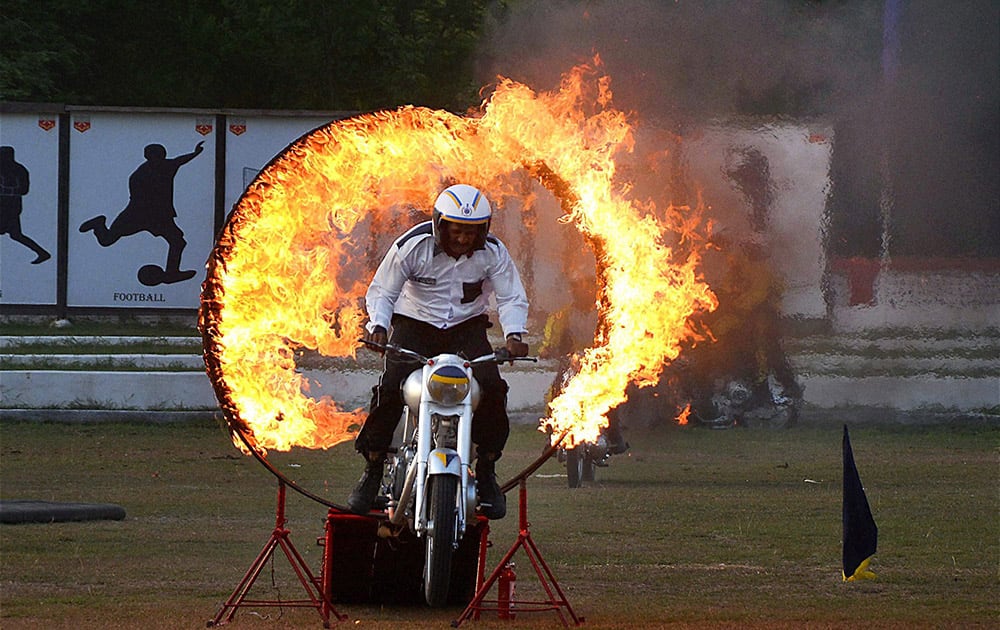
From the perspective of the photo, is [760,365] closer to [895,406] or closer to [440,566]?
[895,406]

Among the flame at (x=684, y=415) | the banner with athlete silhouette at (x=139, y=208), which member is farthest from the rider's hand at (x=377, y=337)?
the banner with athlete silhouette at (x=139, y=208)

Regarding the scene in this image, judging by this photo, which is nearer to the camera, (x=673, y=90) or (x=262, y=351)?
(x=262, y=351)

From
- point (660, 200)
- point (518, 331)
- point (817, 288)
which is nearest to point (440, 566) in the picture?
point (518, 331)

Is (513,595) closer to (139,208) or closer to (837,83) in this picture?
(837,83)

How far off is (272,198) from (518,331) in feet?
6.02

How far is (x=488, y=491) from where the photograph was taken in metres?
9.81

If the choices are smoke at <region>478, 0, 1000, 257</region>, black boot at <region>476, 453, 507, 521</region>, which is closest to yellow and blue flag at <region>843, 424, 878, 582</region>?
black boot at <region>476, 453, 507, 521</region>

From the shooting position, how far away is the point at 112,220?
83.1 feet

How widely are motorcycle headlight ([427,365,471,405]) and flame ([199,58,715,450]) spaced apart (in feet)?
4.72

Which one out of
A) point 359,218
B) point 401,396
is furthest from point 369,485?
point 359,218

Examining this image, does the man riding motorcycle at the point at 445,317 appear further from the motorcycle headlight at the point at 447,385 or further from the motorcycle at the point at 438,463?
the motorcycle headlight at the point at 447,385

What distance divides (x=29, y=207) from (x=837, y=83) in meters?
13.9

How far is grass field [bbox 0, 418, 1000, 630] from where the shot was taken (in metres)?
10.0

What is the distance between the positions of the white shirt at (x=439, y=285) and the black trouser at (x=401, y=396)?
0.07 meters
